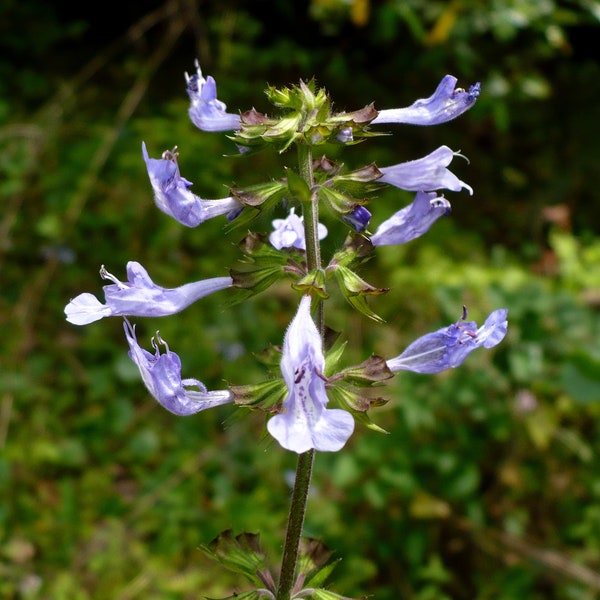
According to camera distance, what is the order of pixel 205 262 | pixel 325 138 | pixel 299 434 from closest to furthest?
1. pixel 299 434
2. pixel 325 138
3. pixel 205 262

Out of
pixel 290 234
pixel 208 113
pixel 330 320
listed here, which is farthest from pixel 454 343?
pixel 330 320

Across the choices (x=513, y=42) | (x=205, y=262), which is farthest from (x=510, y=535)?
(x=513, y=42)

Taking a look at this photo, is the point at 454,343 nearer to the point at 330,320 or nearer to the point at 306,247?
the point at 306,247

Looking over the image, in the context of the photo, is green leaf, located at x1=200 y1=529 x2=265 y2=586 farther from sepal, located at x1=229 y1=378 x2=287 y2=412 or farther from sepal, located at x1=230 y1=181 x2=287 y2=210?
sepal, located at x1=230 y1=181 x2=287 y2=210

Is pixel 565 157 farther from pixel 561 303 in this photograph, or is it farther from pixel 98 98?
pixel 98 98

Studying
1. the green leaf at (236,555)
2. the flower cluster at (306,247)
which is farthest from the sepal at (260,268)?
the green leaf at (236,555)

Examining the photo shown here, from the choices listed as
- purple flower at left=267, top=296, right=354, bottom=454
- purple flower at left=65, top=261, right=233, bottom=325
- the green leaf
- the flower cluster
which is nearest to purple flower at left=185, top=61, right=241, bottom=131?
the flower cluster
